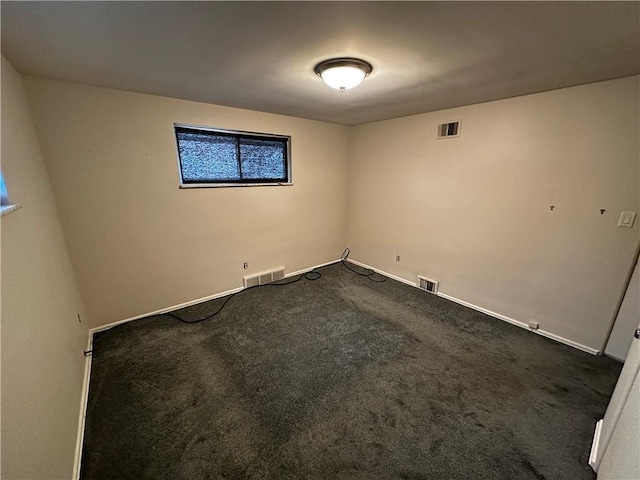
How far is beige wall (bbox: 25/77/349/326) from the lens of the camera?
2.19m

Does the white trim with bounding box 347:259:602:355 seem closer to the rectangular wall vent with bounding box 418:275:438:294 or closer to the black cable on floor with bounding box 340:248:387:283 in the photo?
the rectangular wall vent with bounding box 418:275:438:294

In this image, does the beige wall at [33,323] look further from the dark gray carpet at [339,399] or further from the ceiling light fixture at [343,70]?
the ceiling light fixture at [343,70]

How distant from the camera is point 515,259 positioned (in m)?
2.68

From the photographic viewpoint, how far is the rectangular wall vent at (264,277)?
3.55m

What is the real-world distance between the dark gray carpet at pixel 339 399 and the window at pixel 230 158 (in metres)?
1.63

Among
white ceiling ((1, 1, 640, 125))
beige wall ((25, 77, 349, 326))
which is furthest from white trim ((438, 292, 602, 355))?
beige wall ((25, 77, 349, 326))

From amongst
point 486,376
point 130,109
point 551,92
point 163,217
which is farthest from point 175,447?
point 551,92

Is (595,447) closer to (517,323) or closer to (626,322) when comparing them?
(626,322)

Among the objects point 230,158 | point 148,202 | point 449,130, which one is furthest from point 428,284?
point 148,202

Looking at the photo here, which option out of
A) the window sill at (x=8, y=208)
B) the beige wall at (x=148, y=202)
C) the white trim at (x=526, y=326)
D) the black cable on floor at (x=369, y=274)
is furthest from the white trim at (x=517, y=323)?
the window sill at (x=8, y=208)

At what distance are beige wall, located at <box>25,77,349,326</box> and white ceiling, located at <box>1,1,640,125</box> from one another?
274 mm

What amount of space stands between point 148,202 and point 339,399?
257 centimetres

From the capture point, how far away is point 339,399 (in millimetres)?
1854

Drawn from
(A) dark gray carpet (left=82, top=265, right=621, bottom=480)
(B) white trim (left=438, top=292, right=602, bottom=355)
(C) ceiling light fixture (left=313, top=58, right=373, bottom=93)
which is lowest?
(A) dark gray carpet (left=82, top=265, right=621, bottom=480)
